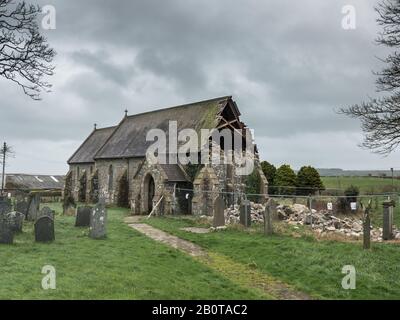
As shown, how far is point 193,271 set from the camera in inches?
441

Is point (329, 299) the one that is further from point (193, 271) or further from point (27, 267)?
point (27, 267)

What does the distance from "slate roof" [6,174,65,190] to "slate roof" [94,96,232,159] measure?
2176cm

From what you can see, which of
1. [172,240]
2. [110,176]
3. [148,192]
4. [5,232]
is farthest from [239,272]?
[110,176]

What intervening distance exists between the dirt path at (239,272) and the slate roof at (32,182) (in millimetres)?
44059

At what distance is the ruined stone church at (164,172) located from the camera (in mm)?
24719

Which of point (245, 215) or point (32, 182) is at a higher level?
point (32, 182)

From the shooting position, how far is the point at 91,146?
1698 inches

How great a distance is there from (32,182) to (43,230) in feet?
166

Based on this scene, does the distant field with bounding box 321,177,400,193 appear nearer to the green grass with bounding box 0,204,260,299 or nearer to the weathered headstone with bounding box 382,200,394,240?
the weathered headstone with bounding box 382,200,394,240

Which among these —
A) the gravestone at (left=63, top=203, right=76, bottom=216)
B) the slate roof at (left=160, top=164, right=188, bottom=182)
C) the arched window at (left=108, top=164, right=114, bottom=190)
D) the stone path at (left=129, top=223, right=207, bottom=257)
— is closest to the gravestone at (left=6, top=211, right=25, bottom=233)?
the stone path at (left=129, top=223, right=207, bottom=257)

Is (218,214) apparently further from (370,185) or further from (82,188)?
(370,185)

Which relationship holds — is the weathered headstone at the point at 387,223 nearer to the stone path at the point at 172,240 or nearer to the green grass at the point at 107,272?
the stone path at the point at 172,240
